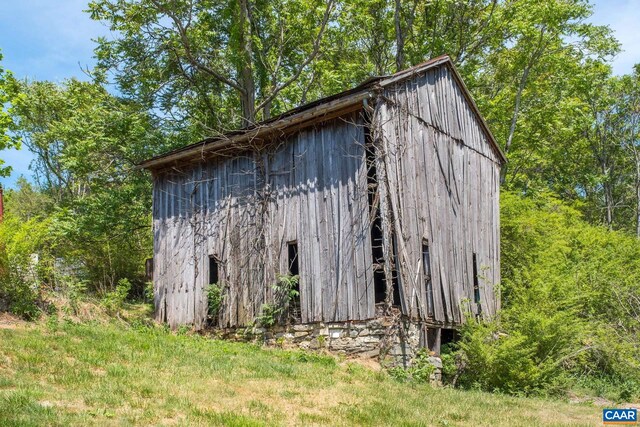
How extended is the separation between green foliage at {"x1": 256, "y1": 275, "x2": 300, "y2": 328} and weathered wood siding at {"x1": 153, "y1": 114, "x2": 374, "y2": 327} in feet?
0.76

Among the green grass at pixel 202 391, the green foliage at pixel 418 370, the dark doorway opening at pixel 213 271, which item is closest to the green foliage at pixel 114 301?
the dark doorway opening at pixel 213 271

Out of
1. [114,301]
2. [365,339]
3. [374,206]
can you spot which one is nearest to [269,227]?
[374,206]

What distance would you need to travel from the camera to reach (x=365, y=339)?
14.6m

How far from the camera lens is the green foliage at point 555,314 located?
48.5 feet

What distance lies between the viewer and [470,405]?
11.4 m

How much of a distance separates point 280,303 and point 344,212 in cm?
291

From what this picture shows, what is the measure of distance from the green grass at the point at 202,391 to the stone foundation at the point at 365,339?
2.91ft

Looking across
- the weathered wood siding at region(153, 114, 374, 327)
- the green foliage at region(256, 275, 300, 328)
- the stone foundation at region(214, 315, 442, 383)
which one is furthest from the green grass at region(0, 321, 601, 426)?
the weathered wood siding at region(153, 114, 374, 327)

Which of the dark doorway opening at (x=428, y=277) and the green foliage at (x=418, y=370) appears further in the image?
the dark doorway opening at (x=428, y=277)

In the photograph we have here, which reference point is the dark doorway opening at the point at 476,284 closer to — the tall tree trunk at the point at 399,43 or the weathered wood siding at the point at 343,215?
the weathered wood siding at the point at 343,215

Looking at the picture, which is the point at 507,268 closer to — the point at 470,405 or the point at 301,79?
the point at 470,405

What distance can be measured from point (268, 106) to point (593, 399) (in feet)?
59.7

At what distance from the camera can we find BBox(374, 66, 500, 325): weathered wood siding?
589 inches

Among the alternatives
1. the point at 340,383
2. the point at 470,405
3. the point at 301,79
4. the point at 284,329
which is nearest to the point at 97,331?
the point at 284,329
